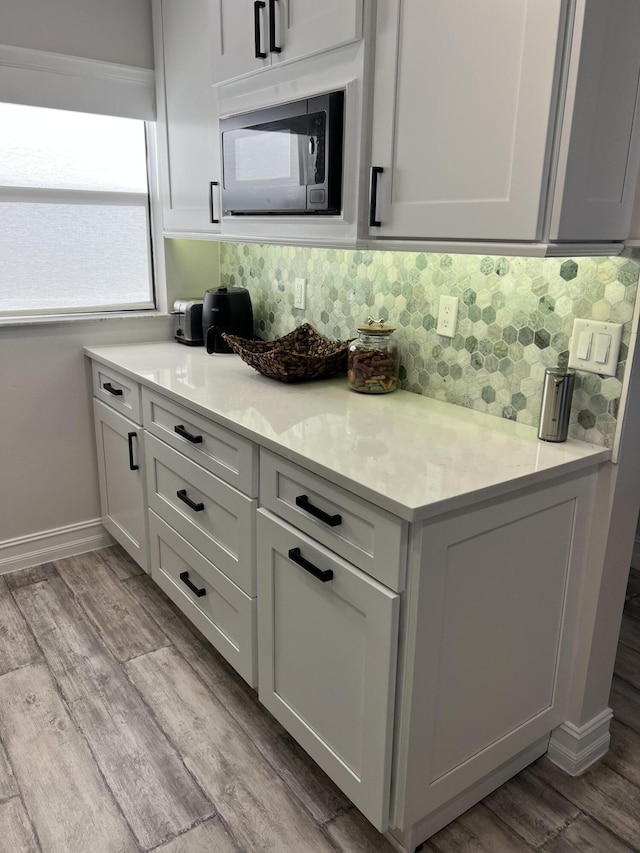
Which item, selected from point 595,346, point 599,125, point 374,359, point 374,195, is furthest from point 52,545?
point 599,125

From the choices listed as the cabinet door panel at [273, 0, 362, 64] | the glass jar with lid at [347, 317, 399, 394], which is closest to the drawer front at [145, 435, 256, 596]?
the glass jar with lid at [347, 317, 399, 394]

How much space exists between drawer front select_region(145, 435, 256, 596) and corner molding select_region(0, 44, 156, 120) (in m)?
1.32

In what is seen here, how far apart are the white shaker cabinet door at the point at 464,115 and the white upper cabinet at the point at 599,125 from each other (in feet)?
0.13

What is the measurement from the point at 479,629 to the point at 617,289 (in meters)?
0.83

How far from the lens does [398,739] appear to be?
4.64 feet

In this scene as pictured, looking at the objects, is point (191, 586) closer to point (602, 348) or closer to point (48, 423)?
point (48, 423)

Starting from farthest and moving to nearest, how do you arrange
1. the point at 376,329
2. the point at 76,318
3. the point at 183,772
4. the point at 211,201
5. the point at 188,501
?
the point at 76,318, the point at 211,201, the point at 188,501, the point at 376,329, the point at 183,772

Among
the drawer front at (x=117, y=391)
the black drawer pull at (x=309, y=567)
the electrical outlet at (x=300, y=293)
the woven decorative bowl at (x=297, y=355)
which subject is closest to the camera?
the black drawer pull at (x=309, y=567)

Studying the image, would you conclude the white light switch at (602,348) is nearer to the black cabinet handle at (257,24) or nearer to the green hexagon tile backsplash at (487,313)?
the green hexagon tile backsplash at (487,313)

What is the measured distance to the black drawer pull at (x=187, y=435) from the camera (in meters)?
2.00

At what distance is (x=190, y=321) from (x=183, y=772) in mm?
1717

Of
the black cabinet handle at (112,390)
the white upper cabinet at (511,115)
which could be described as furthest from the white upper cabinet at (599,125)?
the black cabinet handle at (112,390)

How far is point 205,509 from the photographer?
6.71 feet

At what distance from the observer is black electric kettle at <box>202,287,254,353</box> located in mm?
2659
